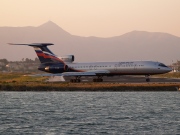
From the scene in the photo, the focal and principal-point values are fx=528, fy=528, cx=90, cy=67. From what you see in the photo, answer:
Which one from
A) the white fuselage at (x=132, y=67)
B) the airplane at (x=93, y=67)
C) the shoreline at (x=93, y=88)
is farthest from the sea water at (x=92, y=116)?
the airplane at (x=93, y=67)

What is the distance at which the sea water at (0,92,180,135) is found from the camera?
134 ft

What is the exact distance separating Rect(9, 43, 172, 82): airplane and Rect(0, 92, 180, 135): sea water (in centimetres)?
2997

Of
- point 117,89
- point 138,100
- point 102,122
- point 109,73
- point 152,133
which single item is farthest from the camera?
point 109,73

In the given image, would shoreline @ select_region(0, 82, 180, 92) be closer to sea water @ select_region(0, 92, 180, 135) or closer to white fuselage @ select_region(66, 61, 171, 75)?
sea water @ select_region(0, 92, 180, 135)

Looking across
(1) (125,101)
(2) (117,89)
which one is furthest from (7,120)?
(2) (117,89)

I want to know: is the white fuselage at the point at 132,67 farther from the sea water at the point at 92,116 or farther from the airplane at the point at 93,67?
the sea water at the point at 92,116

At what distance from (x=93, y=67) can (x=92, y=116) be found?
193 feet

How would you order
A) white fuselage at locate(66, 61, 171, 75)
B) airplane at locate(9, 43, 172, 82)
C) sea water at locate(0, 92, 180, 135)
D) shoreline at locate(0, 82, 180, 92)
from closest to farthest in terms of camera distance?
sea water at locate(0, 92, 180, 135) → shoreline at locate(0, 82, 180, 92) → white fuselage at locate(66, 61, 171, 75) → airplane at locate(9, 43, 172, 82)

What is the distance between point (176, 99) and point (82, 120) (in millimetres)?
24962

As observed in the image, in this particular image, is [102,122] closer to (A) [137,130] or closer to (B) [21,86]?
(A) [137,130]

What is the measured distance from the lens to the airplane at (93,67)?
101 m

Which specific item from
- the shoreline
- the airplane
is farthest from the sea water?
the airplane

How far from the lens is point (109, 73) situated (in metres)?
105

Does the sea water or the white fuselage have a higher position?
the white fuselage
